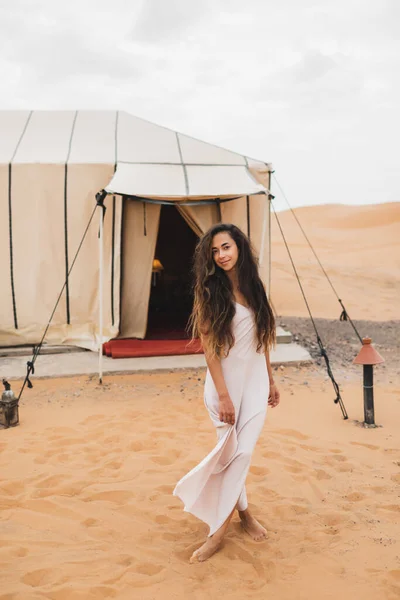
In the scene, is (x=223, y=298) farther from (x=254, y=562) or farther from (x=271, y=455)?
(x=271, y=455)

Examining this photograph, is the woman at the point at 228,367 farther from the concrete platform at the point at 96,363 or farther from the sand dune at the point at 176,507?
the concrete platform at the point at 96,363

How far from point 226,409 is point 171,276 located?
857 cm

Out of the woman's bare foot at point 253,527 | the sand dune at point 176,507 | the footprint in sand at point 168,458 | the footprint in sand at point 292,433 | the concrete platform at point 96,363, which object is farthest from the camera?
the concrete platform at point 96,363

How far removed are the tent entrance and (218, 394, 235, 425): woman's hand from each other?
5.55 m

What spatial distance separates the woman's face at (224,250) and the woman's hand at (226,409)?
0.57 metres

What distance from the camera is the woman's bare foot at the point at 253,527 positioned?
2.55 m

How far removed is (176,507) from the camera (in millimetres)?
2922

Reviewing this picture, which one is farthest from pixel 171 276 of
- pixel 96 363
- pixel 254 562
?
pixel 254 562

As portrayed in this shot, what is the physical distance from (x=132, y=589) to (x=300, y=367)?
419cm

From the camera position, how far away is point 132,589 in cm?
217

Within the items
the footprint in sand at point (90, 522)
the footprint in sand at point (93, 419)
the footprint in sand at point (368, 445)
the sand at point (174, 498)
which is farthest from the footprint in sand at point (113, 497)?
the footprint in sand at point (368, 445)

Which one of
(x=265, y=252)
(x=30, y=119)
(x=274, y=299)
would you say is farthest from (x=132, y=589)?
(x=274, y=299)

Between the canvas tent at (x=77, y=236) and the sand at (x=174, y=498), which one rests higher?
the canvas tent at (x=77, y=236)

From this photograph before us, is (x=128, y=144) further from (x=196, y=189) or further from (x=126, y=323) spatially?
(x=126, y=323)
